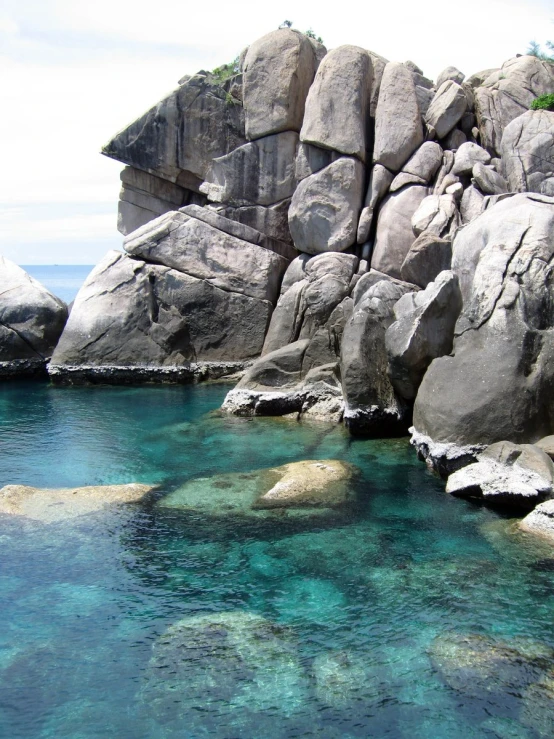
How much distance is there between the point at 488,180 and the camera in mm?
23719

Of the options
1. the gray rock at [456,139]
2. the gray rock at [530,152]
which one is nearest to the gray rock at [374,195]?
the gray rock at [456,139]

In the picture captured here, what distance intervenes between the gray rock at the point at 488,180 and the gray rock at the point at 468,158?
521 mm

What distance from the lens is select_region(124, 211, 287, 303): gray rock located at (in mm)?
27328

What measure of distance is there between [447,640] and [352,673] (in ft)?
4.75

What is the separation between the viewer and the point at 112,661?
9.59m

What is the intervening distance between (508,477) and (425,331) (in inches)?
190

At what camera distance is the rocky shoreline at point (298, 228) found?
2127cm

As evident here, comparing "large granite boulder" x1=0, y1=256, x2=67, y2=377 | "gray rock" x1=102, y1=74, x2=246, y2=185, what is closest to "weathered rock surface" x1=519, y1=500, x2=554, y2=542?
"large granite boulder" x1=0, y1=256, x2=67, y2=377

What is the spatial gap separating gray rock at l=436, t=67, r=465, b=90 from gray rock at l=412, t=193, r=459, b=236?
5.90m

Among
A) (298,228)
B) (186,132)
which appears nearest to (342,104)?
(298,228)

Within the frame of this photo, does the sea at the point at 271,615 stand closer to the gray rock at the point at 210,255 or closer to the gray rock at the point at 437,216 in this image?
the gray rock at the point at 437,216

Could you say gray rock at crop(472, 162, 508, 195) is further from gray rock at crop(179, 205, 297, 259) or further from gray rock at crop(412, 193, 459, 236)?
gray rock at crop(179, 205, 297, 259)

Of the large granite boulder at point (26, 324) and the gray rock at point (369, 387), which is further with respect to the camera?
the large granite boulder at point (26, 324)

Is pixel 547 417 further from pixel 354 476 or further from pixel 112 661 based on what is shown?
pixel 112 661
